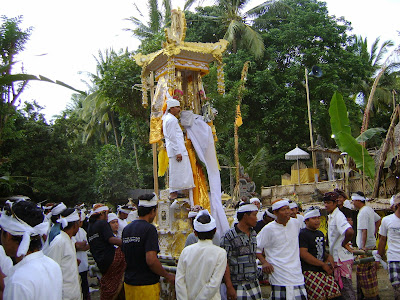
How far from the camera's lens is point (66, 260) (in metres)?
4.54

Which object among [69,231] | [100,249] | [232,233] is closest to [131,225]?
[69,231]

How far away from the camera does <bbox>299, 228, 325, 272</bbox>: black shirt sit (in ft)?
17.1

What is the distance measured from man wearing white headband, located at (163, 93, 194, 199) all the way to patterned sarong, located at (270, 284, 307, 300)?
3.20 metres

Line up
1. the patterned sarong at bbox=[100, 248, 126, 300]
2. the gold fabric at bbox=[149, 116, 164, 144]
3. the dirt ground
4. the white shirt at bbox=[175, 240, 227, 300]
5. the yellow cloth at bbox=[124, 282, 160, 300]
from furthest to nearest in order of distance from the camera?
the gold fabric at bbox=[149, 116, 164, 144] → the dirt ground → the patterned sarong at bbox=[100, 248, 126, 300] → the yellow cloth at bbox=[124, 282, 160, 300] → the white shirt at bbox=[175, 240, 227, 300]

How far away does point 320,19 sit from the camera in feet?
86.8

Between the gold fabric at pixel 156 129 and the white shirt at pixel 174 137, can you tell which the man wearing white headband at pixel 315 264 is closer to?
the white shirt at pixel 174 137

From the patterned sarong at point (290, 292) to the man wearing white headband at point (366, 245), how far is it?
7.85ft

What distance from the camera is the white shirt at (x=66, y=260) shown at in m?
4.47

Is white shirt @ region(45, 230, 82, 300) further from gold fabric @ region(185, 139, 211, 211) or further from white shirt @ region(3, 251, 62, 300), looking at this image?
gold fabric @ region(185, 139, 211, 211)

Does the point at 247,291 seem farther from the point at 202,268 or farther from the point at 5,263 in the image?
the point at 5,263

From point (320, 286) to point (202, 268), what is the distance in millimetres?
1885

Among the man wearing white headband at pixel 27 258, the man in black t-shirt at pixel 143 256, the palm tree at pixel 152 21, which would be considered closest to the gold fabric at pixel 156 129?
the man in black t-shirt at pixel 143 256

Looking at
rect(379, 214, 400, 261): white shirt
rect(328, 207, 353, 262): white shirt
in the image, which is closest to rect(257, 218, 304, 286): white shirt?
rect(328, 207, 353, 262): white shirt

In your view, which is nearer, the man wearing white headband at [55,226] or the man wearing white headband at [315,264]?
the man wearing white headband at [55,226]
